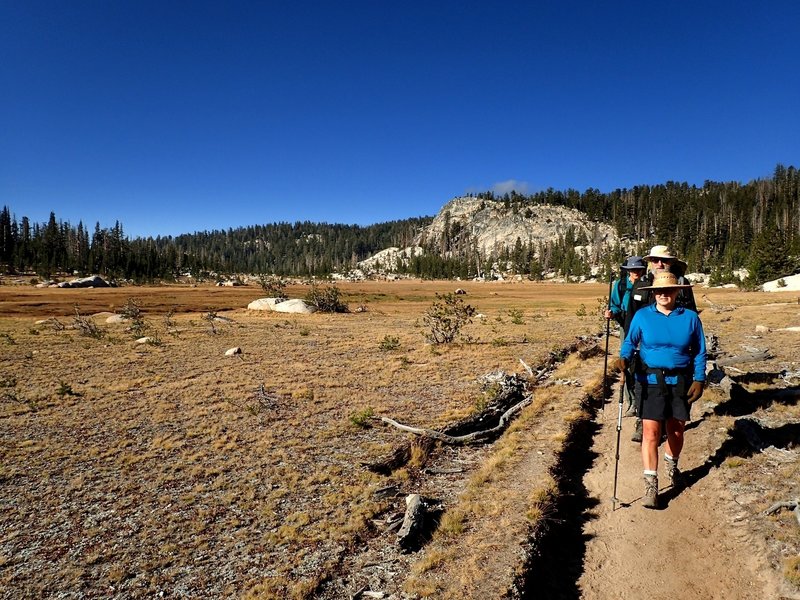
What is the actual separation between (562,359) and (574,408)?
747 cm

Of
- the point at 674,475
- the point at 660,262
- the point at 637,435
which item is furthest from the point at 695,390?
the point at 637,435

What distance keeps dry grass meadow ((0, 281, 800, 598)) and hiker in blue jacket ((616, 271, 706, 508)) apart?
149cm

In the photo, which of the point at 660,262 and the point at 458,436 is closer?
the point at 660,262

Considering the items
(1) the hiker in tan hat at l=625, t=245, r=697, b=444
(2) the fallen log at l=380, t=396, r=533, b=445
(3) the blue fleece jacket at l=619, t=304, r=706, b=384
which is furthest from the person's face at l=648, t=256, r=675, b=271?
(2) the fallen log at l=380, t=396, r=533, b=445

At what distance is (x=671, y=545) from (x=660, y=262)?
162 inches

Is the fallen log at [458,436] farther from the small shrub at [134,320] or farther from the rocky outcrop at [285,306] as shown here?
the rocky outcrop at [285,306]

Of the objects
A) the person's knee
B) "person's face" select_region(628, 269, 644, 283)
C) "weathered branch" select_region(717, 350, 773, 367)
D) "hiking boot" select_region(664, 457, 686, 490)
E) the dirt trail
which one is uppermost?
"person's face" select_region(628, 269, 644, 283)

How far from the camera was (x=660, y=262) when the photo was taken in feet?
22.7

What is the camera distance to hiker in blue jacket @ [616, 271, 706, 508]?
5523mm

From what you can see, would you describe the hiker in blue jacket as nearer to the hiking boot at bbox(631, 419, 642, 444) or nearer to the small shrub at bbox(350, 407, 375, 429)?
the hiking boot at bbox(631, 419, 642, 444)

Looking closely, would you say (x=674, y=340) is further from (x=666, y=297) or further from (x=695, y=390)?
(x=695, y=390)

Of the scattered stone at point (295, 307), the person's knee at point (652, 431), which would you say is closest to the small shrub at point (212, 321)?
the scattered stone at point (295, 307)

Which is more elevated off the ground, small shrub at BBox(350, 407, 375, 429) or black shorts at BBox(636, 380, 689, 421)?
black shorts at BBox(636, 380, 689, 421)

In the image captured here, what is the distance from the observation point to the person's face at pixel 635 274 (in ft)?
26.1
